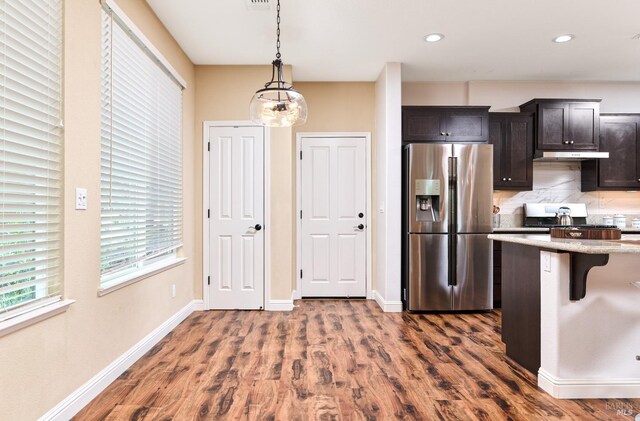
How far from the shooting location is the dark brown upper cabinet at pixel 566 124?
470cm

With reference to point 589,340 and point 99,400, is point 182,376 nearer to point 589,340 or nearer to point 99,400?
point 99,400

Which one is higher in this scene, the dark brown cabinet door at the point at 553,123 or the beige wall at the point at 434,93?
the beige wall at the point at 434,93

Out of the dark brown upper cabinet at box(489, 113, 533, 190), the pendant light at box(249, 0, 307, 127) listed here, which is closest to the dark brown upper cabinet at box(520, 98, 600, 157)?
the dark brown upper cabinet at box(489, 113, 533, 190)

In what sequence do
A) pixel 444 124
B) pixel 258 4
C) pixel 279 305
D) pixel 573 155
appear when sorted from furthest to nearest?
1. pixel 573 155
2. pixel 444 124
3. pixel 279 305
4. pixel 258 4

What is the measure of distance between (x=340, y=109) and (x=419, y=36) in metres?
1.51

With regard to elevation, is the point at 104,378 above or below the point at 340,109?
below

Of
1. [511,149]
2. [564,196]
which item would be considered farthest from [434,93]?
[564,196]

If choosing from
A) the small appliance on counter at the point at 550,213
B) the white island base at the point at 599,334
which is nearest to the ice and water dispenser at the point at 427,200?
the small appliance on counter at the point at 550,213

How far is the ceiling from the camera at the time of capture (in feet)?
10.5

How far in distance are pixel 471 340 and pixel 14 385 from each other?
3140 mm

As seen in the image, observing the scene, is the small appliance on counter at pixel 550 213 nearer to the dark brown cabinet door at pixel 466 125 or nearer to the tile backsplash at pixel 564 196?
the tile backsplash at pixel 564 196

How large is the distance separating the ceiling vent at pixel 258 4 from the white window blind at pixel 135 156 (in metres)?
0.90

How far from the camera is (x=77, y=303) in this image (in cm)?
218

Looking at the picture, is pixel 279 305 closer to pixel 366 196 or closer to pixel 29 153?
pixel 366 196
